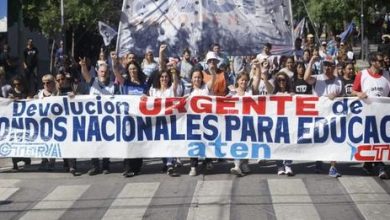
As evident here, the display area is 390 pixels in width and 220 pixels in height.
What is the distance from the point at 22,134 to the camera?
1105 centimetres

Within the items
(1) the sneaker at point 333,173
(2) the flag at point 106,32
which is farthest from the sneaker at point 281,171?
(2) the flag at point 106,32

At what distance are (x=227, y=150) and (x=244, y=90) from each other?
936 mm

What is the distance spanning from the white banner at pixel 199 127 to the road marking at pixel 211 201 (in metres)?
0.89

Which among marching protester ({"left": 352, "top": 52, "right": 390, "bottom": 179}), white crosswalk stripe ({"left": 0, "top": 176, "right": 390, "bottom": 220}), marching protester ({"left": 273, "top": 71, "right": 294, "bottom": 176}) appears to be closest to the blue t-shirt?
white crosswalk stripe ({"left": 0, "top": 176, "right": 390, "bottom": 220})

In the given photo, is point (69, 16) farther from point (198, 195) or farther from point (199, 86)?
point (198, 195)

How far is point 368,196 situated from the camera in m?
8.99

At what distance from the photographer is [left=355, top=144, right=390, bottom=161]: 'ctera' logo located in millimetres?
10320

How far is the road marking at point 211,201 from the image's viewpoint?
26.7 feet

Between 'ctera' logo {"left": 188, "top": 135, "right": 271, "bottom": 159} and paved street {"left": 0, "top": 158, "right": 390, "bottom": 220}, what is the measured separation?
27 cm

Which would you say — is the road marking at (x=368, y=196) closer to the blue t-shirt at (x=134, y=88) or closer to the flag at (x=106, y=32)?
the blue t-shirt at (x=134, y=88)

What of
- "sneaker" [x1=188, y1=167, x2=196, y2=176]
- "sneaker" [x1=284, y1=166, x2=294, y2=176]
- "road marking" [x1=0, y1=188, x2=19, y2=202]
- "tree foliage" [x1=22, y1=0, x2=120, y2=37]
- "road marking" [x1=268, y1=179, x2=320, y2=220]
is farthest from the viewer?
"tree foliage" [x1=22, y1=0, x2=120, y2=37]

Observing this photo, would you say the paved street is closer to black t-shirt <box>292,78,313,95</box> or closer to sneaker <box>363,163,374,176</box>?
sneaker <box>363,163,374,176</box>

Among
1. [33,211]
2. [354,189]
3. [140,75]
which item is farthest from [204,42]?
[33,211]

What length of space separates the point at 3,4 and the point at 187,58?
3.70 metres
